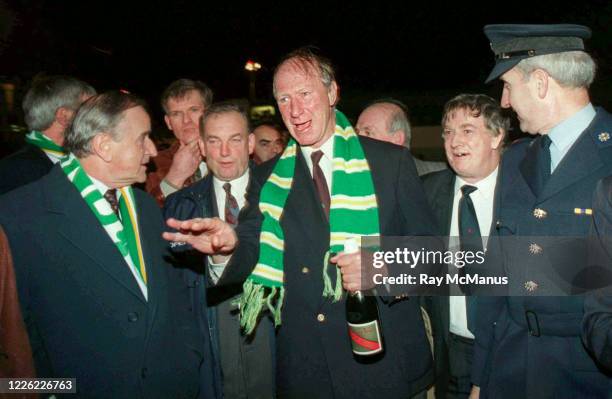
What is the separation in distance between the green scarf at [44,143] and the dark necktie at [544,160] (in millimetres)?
3457

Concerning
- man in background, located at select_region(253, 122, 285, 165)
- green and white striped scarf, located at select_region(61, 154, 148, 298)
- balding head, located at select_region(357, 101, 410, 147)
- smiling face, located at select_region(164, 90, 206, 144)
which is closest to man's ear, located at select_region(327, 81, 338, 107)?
green and white striped scarf, located at select_region(61, 154, 148, 298)

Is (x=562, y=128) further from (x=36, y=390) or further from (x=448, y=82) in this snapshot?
(x=448, y=82)

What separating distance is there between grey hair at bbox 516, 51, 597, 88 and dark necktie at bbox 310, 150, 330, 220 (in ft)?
4.33

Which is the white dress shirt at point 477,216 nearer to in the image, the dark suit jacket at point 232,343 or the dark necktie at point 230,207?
the dark suit jacket at point 232,343

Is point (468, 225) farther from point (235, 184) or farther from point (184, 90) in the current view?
point (184, 90)

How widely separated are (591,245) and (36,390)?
2686 mm

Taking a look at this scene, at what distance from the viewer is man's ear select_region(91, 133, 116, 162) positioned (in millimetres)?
2691

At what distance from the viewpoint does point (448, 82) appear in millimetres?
30406

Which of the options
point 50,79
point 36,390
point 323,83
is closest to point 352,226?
point 323,83

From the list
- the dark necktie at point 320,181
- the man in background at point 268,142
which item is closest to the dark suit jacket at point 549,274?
the dark necktie at point 320,181

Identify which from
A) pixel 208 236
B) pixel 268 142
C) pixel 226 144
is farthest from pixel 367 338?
pixel 268 142

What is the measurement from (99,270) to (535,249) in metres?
2.23

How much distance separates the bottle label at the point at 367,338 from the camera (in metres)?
2.54

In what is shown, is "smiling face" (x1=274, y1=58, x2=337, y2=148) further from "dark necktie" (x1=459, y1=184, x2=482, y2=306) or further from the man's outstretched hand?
"dark necktie" (x1=459, y1=184, x2=482, y2=306)
